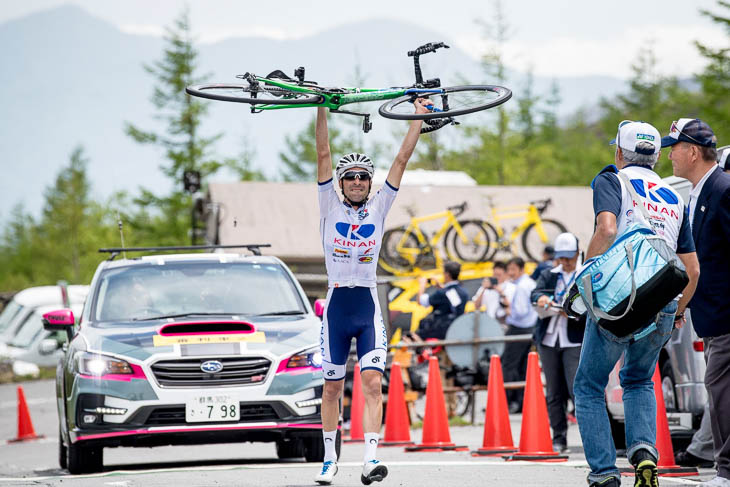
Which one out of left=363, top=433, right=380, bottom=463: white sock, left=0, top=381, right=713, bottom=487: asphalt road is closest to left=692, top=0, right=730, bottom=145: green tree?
left=0, top=381, right=713, bottom=487: asphalt road

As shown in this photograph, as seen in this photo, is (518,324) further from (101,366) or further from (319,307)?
(101,366)

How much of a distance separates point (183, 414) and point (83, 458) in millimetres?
1129

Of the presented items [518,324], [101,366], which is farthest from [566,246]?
[518,324]

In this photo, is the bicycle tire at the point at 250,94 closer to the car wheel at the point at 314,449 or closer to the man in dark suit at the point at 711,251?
the man in dark suit at the point at 711,251

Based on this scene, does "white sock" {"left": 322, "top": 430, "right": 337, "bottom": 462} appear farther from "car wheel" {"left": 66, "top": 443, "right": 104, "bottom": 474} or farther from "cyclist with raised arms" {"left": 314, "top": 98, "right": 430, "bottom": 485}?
"car wheel" {"left": 66, "top": 443, "right": 104, "bottom": 474}

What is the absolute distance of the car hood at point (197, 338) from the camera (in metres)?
9.76

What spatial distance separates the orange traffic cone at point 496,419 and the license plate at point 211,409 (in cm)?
232

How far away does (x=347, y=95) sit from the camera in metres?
8.23

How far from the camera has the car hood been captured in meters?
9.76

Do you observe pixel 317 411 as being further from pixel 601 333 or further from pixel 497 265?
pixel 497 265

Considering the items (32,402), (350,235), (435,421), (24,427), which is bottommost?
(32,402)

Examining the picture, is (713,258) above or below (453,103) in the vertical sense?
below

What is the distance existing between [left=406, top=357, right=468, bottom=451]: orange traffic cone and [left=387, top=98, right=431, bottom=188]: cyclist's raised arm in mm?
3519

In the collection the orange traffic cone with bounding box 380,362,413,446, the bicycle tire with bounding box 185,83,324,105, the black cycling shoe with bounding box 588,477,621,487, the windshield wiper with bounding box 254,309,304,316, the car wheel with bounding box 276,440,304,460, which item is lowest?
the car wheel with bounding box 276,440,304,460
